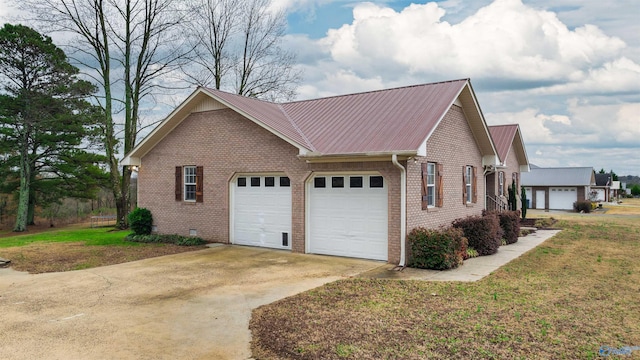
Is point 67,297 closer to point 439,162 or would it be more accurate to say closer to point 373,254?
point 373,254

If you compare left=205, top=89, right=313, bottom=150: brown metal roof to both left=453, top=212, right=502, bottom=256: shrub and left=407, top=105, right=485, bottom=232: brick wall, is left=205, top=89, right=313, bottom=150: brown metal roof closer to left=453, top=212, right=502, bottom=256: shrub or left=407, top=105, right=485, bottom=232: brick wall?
left=407, top=105, right=485, bottom=232: brick wall

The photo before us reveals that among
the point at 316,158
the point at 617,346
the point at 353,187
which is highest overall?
the point at 316,158

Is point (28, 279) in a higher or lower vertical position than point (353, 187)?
lower

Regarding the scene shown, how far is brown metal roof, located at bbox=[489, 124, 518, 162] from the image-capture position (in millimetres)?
24041

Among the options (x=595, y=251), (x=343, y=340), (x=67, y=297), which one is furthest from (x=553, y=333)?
(x=595, y=251)

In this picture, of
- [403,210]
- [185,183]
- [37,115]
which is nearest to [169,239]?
[185,183]

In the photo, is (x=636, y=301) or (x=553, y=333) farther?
(x=636, y=301)

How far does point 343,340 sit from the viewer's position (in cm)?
604

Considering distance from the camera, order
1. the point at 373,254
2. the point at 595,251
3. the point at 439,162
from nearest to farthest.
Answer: the point at 373,254 < the point at 439,162 < the point at 595,251

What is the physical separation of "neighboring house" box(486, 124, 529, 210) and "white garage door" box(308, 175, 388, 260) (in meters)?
11.2

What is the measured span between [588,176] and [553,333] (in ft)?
142

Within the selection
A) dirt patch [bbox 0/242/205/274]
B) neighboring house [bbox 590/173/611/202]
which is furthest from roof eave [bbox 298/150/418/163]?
neighboring house [bbox 590/173/611/202]

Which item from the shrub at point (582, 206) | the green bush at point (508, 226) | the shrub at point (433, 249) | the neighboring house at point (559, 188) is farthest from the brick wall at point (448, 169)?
the neighboring house at point (559, 188)

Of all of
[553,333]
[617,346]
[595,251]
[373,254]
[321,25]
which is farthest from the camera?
[321,25]
